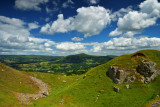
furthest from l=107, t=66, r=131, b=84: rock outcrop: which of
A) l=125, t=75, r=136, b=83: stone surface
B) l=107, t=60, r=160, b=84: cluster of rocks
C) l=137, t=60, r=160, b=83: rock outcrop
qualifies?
l=137, t=60, r=160, b=83: rock outcrop

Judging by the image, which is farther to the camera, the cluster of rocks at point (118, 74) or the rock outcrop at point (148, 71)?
the cluster of rocks at point (118, 74)

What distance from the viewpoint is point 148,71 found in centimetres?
5450

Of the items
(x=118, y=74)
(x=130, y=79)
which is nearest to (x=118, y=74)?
(x=118, y=74)

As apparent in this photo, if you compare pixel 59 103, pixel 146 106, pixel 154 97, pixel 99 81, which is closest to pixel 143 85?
pixel 154 97

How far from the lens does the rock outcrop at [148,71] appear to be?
176 feet

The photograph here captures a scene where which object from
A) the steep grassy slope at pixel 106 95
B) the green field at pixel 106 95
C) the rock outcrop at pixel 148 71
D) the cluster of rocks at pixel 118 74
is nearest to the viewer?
the green field at pixel 106 95

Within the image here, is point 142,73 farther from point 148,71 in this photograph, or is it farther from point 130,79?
point 130,79

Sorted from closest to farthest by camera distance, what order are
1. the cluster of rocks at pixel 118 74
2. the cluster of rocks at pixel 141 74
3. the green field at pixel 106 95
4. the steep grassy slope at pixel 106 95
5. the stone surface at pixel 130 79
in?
the green field at pixel 106 95 → the steep grassy slope at pixel 106 95 → the cluster of rocks at pixel 141 74 → the stone surface at pixel 130 79 → the cluster of rocks at pixel 118 74

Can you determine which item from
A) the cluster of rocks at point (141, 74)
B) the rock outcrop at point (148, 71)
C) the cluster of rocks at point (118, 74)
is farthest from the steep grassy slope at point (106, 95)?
the cluster of rocks at point (118, 74)

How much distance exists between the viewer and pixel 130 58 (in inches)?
2665

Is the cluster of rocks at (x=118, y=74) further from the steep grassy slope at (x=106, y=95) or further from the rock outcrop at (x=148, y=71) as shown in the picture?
the rock outcrop at (x=148, y=71)

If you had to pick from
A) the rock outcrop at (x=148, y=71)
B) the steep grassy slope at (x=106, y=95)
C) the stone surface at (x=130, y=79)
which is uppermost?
the rock outcrop at (x=148, y=71)

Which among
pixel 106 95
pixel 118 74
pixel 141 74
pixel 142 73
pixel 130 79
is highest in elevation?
pixel 142 73

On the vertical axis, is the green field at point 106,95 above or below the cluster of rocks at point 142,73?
below
